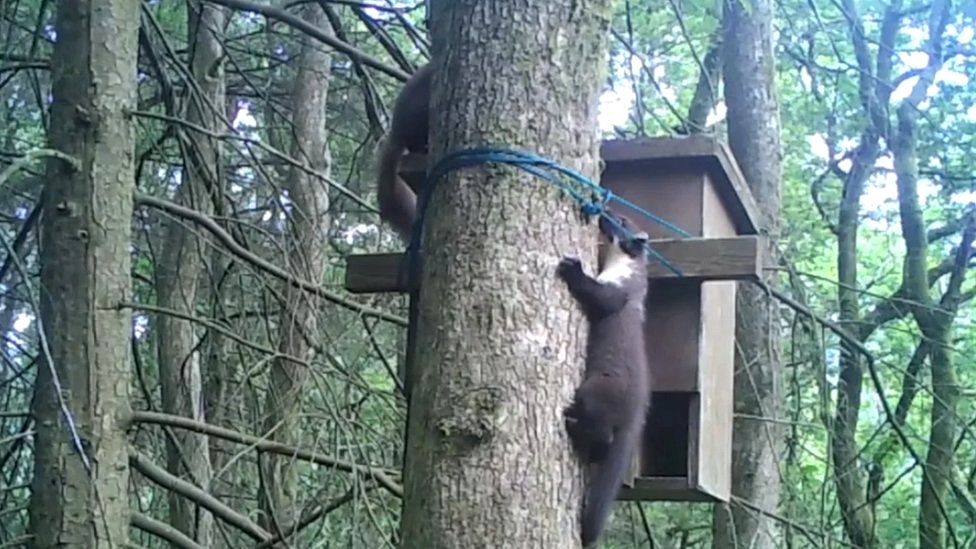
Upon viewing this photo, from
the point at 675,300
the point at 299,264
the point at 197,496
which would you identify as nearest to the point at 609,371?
the point at 675,300

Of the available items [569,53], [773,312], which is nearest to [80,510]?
[569,53]

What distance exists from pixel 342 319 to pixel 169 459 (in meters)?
1.05

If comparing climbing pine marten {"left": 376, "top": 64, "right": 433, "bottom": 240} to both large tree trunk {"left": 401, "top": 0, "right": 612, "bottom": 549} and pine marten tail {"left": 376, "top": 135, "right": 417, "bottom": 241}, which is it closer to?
pine marten tail {"left": 376, "top": 135, "right": 417, "bottom": 241}

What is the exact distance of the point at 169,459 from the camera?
5.18m

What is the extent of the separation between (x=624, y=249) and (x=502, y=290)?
546 millimetres

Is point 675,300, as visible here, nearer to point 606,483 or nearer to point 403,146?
point 606,483

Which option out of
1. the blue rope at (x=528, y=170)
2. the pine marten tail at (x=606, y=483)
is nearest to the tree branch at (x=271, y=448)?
the pine marten tail at (x=606, y=483)

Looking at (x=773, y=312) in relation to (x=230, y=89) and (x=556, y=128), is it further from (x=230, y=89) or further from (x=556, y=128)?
(x=230, y=89)

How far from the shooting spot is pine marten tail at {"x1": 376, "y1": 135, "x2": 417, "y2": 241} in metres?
3.04

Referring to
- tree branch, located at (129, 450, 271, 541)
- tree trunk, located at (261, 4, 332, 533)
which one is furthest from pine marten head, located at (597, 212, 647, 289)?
tree branch, located at (129, 450, 271, 541)

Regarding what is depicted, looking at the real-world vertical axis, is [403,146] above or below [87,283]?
above

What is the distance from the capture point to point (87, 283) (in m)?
3.41

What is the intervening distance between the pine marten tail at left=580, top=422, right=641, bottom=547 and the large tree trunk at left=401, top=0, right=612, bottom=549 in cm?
11

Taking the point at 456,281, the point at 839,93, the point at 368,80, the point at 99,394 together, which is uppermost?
the point at 839,93
